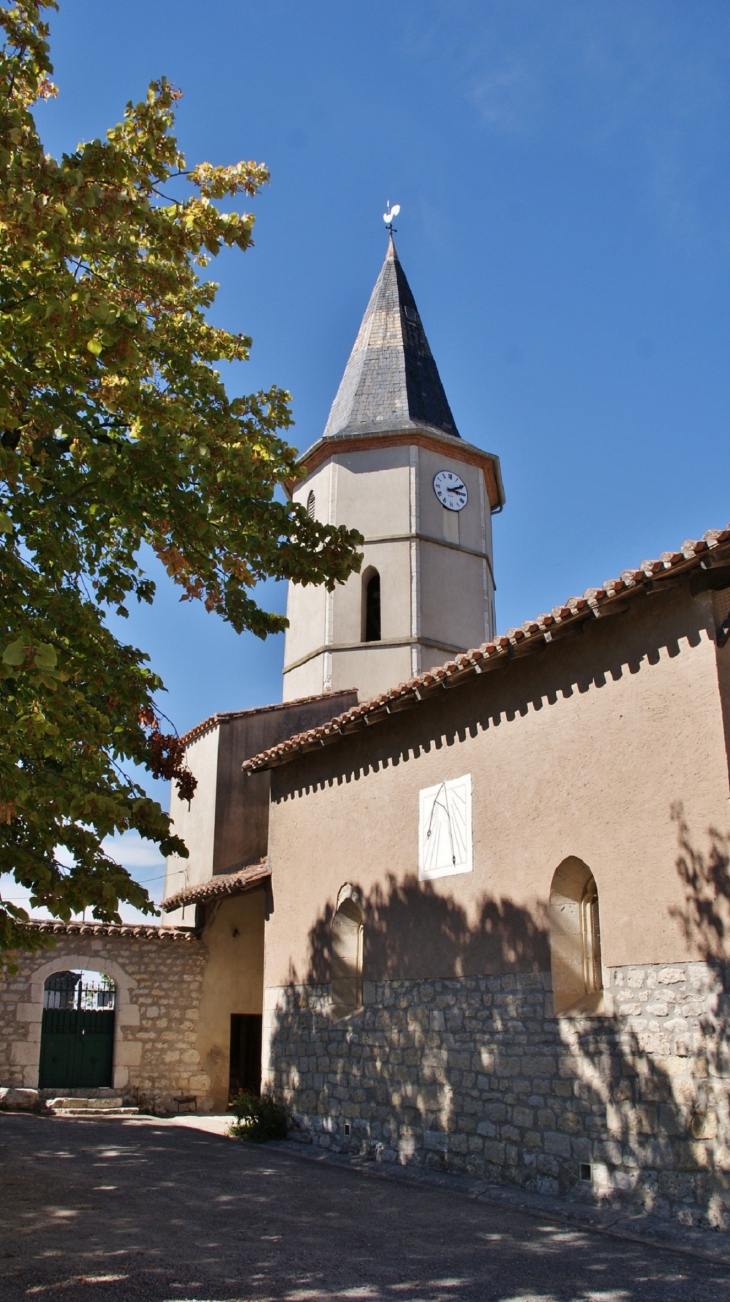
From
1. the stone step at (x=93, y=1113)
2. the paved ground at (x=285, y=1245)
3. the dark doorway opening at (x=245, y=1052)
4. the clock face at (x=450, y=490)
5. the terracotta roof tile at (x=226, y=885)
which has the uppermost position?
the clock face at (x=450, y=490)

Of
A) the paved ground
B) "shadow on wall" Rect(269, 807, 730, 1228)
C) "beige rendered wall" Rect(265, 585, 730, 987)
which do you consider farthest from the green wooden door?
the paved ground

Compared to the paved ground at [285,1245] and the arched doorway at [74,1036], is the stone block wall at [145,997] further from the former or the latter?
the paved ground at [285,1245]

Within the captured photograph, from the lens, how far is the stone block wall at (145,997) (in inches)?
611

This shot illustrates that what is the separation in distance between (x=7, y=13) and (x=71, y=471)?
10.0 ft

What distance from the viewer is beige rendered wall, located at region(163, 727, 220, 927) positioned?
1795 cm

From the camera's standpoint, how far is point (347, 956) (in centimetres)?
1317

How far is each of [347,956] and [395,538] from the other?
360 inches

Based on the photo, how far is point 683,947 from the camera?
841 cm

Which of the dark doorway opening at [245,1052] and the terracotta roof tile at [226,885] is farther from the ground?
the terracotta roof tile at [226,885]

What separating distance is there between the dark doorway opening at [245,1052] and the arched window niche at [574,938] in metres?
8.60

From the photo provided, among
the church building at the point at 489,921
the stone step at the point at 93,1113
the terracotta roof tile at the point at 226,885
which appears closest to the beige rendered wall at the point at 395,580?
the church building at the point at 489,921

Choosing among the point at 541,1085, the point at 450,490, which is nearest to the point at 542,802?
the point at 541,1085

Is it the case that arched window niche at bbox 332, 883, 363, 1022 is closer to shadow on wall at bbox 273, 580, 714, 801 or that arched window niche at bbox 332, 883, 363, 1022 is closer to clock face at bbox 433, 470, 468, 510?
shadow on wall at bbox 273, 580, 714, 801

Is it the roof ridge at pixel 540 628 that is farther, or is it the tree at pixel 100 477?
the roof ridge at pixel 540 628
